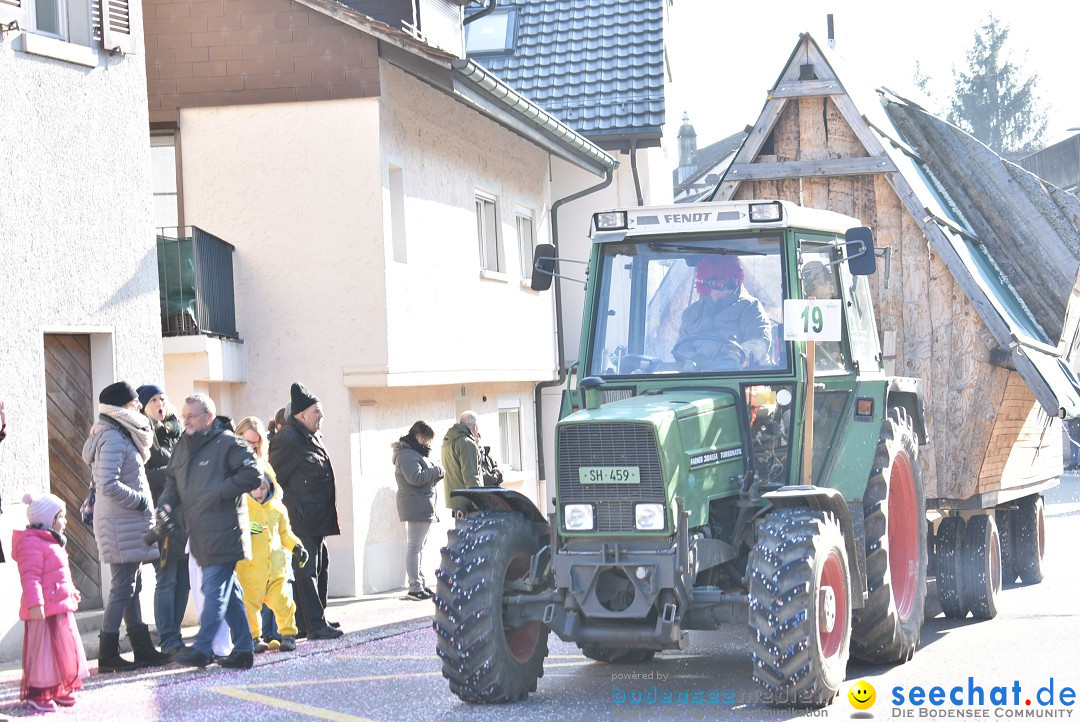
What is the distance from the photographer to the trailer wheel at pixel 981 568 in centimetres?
1173

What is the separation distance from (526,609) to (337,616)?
17.4 ft

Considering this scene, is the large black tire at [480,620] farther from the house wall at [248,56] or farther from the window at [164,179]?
the window at [164,179]

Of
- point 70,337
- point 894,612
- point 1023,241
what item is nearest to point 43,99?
point 70,337

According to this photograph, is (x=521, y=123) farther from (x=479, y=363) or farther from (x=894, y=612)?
(x=894, y=612)

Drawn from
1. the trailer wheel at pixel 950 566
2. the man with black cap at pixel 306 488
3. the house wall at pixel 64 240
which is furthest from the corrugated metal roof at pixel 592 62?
the man with black cap at pixel 306 488

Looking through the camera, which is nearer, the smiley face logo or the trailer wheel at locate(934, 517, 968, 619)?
the smiley face logo

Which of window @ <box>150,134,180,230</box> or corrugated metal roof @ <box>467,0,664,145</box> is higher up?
corrugated metal roof @ <box>467,0,664,145</box>

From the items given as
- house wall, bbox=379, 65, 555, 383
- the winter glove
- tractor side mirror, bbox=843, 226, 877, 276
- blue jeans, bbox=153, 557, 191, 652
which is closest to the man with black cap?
the winter glove

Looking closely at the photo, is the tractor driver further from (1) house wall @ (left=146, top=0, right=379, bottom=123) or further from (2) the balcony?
(1) house wall @ (left=146, top=0, right=379, bottom=123)

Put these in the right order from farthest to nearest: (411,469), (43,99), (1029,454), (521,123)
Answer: (521,123) < (411,469) < (1029,454) < (43,99)

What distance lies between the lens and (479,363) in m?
18.5

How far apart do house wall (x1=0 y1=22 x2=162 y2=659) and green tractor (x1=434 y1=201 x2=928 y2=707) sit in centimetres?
360

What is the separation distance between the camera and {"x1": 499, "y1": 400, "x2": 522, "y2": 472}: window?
A: 21.0 meters

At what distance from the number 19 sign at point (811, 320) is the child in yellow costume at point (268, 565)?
12.4ft
